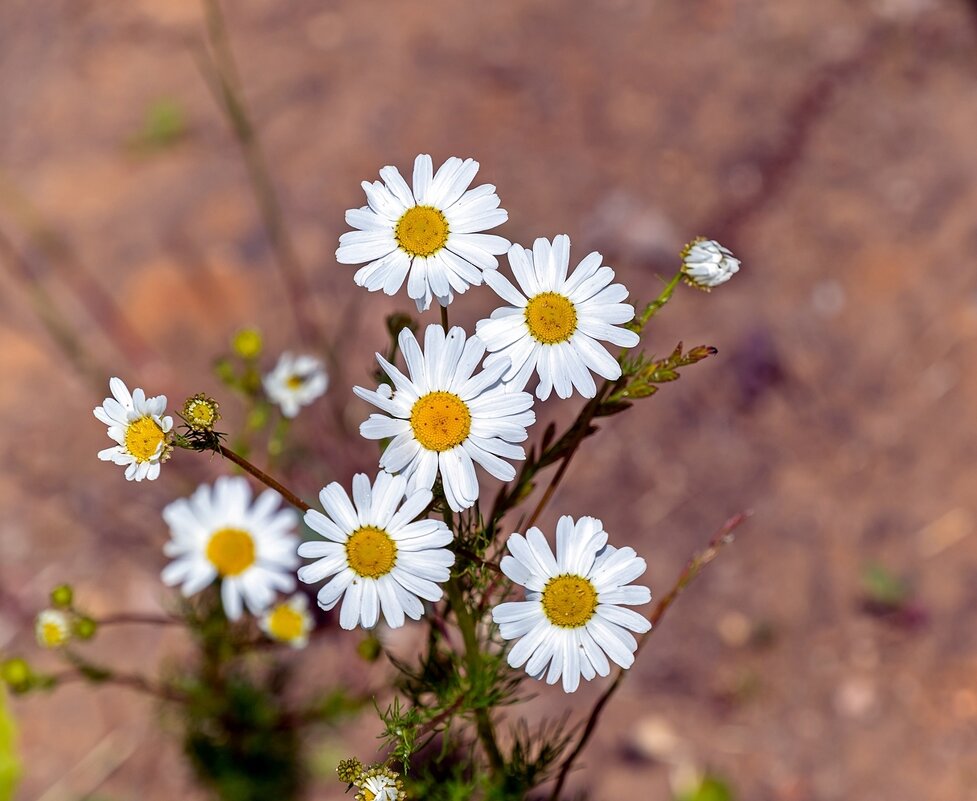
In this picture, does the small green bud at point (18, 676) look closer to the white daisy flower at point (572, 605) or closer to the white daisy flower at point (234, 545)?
the white daisy flower at point (234, 545)

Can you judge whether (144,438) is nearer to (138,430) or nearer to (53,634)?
(138,430)

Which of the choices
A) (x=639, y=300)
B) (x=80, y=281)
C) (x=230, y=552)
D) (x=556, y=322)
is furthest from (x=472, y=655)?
(x=80, y=281)

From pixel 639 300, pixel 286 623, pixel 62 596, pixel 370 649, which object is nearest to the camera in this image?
pixel 370 649

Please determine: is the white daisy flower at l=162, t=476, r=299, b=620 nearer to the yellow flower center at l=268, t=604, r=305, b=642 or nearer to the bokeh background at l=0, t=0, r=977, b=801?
the yellow flower center at l=268, t=604, r=305, b=642

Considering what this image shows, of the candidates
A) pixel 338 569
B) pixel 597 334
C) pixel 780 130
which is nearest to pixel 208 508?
pixel 338 569

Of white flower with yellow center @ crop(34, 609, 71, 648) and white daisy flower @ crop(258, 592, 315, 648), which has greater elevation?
white daisy flower @ crop(258, 592, 315, 648)

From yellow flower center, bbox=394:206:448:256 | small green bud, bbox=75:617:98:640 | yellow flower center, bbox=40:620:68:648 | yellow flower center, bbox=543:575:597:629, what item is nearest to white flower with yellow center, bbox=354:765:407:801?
yellow flower center, bbox=543:575:597:629

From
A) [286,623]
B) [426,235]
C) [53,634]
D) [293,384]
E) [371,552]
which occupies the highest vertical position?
[293,384]
